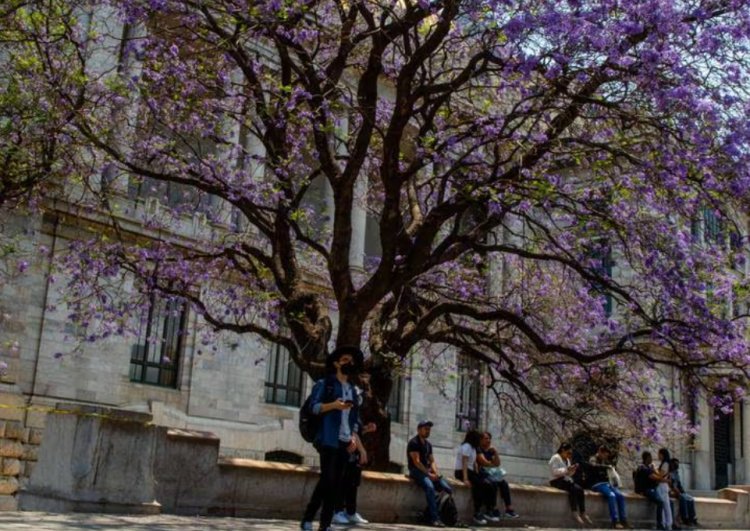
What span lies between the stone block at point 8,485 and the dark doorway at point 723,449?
35.8 metres

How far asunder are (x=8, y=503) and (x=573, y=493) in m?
10.6

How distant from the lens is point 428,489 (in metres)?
13.7

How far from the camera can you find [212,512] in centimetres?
1164

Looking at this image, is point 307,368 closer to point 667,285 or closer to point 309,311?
point 309,311

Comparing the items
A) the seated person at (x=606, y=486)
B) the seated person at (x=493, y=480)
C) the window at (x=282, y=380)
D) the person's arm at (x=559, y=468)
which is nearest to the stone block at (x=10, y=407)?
the seated person at (x=493, y=480)

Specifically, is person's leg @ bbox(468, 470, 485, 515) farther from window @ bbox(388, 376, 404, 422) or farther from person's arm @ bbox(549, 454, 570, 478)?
window @ bbox(388, 376, 404, 422)

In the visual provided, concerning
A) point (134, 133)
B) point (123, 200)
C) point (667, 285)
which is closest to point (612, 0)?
point (667, 285)

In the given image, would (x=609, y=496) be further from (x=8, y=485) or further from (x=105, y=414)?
(x=8, y=485)

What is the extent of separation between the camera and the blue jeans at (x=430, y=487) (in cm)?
1365

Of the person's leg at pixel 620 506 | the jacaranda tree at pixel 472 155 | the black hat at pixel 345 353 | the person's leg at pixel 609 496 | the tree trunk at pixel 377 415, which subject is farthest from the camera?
the person's leg at pixel 620 506

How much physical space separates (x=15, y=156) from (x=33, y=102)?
876 mm

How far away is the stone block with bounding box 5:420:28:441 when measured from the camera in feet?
36.4

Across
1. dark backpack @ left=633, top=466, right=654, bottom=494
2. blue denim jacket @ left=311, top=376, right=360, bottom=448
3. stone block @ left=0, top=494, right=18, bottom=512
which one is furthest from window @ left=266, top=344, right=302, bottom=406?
blue denim jacket @ left=311, top=376, right=360, bottom=448

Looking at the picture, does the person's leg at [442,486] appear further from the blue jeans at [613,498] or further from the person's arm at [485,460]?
the blue jeans at [613,498]
